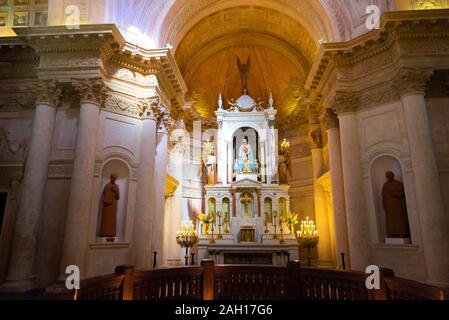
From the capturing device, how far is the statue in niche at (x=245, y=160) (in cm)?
1531

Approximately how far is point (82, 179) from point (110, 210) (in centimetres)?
133

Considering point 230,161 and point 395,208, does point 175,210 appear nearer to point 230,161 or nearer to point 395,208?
point 230,161

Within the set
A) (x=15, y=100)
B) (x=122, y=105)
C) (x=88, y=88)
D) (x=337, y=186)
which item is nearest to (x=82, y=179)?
(x=88, y=88)

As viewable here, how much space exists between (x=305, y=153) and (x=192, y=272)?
10.2 meters

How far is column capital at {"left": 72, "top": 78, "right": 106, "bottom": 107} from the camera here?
9.43 m

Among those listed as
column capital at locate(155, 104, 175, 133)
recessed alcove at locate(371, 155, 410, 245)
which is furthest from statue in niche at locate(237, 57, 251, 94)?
recessed alcove at locate(371, 155, 410, 245)

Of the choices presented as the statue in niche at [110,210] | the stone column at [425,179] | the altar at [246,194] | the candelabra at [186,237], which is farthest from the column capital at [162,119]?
the stone column at [425,179]

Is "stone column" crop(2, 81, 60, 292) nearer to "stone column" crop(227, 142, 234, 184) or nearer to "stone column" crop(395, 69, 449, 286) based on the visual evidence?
"stone column" crop(227, 142, 234, 184)

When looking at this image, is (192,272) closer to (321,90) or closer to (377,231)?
(377,231)

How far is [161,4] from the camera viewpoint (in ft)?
38.6

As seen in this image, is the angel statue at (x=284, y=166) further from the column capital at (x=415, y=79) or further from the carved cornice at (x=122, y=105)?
the carved cornice at (x=122, y=105)

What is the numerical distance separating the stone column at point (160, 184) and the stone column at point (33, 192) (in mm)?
3549

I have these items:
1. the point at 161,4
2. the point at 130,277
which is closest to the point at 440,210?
the point at 130,277

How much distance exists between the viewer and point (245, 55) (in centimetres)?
1784
